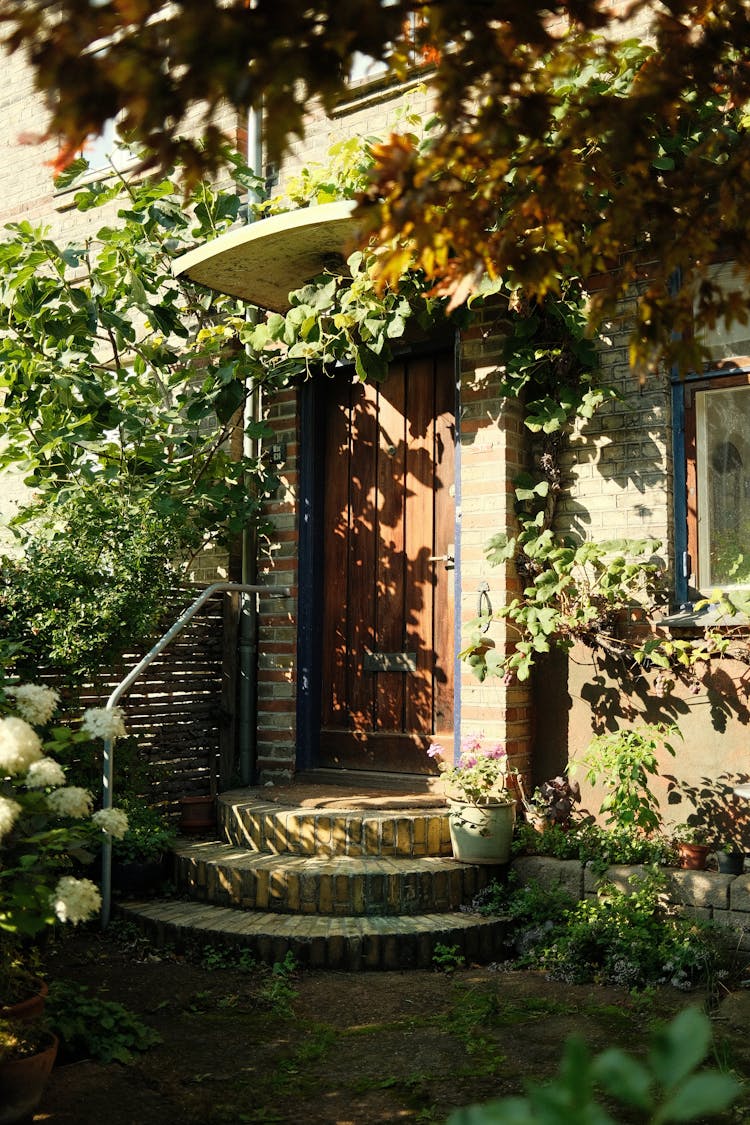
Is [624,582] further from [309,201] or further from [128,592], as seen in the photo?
[309,201]

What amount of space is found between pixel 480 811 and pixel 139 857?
5.76ft

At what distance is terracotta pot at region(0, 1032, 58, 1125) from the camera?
2807 millimetres

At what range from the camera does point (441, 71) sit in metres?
1.97

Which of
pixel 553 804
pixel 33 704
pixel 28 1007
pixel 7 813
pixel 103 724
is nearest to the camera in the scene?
pixel 7 813

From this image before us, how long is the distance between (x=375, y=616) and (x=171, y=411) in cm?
185

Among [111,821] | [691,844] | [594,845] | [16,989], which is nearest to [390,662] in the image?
[594,845]

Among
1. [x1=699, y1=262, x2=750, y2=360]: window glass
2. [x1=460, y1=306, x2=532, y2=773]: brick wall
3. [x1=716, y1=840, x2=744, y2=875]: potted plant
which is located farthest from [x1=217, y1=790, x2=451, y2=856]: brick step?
[x1=699, y1=262, x2=750, y2=360]: window glass

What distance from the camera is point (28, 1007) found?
9.77 ft

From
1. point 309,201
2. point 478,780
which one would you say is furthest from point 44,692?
point 309,201

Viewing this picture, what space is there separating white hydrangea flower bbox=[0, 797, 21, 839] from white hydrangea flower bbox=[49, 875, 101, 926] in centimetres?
22

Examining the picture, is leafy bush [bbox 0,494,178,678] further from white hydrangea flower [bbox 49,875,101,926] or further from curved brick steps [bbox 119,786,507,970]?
white hydrangea flower [bbox 49,875,101,926]

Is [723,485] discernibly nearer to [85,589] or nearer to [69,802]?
[85,589]

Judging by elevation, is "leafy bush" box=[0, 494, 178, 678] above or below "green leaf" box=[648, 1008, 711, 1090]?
above

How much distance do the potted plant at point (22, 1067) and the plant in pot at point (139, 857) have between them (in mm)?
2125
